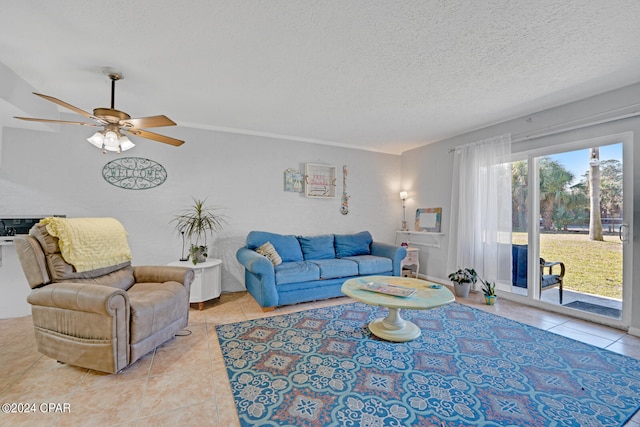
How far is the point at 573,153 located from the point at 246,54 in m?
3.78

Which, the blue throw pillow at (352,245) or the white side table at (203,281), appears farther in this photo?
the blue throw pillow at (352,245)

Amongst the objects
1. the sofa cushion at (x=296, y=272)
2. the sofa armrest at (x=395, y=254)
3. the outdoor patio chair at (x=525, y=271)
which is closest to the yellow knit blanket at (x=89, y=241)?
the sofa cushion at (x=296, y=272)

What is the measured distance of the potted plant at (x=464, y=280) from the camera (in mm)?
3730

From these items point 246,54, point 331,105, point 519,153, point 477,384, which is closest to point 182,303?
point 246,54

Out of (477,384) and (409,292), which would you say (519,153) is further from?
(477,384)

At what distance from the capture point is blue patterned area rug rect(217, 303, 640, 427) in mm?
1543

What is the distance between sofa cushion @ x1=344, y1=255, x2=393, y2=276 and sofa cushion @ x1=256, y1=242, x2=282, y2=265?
1.09 meters

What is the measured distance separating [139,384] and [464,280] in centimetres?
382

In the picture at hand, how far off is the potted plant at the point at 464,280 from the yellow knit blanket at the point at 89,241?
4.10 metres

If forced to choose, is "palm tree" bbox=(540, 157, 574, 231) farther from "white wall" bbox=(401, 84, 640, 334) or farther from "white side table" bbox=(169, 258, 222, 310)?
"white side table" bbox=(169, 258, 222, 310)

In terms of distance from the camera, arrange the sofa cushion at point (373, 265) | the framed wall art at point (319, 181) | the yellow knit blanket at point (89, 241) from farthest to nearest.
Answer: the framed wall art at point (319, 181)
the sofa cushion at point (373, 265)
the yellow knit blanket at point (89, 241)

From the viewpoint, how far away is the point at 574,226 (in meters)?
3.11

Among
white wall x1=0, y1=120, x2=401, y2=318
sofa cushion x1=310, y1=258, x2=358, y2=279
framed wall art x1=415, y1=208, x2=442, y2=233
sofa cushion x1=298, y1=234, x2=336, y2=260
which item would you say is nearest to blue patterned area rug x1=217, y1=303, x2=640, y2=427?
sofa cushion x1=310, y1=258, x2=358, y2=279

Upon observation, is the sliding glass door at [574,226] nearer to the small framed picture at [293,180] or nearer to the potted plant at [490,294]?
the potted plant at [490,294]
